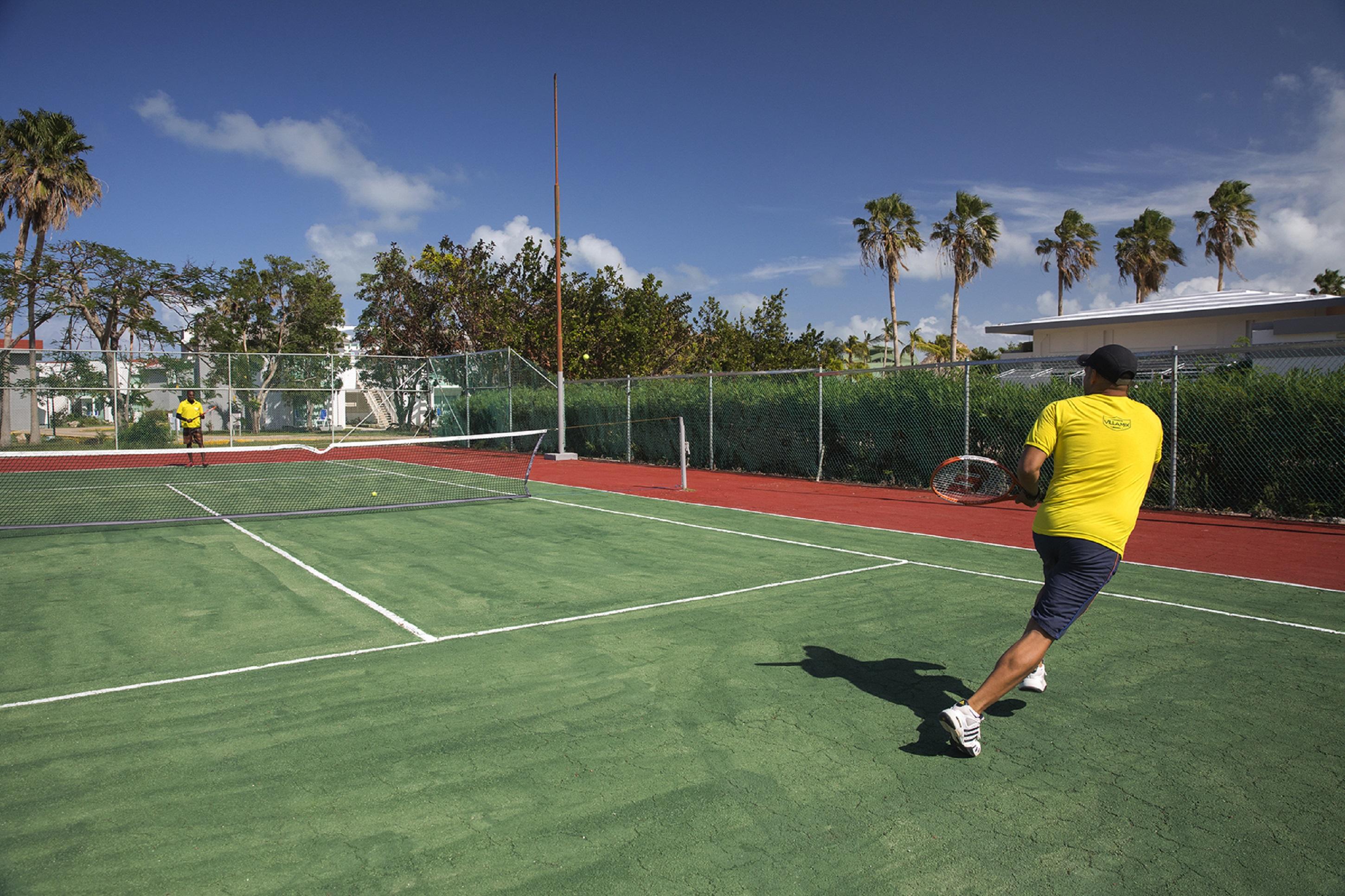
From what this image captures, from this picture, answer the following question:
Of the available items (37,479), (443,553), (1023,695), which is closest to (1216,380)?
(1023,695)

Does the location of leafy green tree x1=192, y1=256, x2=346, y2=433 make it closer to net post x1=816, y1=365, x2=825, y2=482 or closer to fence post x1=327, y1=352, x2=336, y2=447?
fence post x1=327, y1=352, x2=336, y2=447

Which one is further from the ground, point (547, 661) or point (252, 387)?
point (252, 387)

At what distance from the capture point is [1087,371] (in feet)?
14.1

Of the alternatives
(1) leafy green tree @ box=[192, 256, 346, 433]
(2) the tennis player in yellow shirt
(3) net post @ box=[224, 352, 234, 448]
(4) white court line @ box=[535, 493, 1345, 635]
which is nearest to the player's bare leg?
(2) the tennis player in yellow shirt

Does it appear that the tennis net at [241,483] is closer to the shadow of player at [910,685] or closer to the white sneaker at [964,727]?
the shadow of player at [910,685]

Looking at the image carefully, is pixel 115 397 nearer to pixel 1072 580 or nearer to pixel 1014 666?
pixel 1014 666

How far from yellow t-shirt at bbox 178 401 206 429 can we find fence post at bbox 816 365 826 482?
53.6 feet

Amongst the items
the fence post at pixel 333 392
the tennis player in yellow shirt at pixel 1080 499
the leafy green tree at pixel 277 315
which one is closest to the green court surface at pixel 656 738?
the tennis player in yellow shirt at pixel 1080 499

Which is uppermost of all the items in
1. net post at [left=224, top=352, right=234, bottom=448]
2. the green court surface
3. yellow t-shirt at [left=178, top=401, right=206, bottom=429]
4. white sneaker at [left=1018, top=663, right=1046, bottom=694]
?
net post at [left=224, top=352, right=234, bottom=448]

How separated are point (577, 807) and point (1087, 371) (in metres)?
3.24

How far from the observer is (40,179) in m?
31.9

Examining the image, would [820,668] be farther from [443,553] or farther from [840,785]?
[443,553]

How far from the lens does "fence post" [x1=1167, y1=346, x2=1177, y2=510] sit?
12539 mm

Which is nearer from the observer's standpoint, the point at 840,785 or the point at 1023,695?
the point at 840,785
